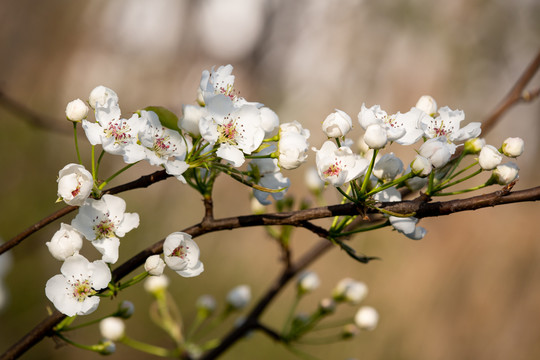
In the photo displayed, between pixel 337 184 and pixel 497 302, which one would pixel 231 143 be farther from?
pixel 497 302

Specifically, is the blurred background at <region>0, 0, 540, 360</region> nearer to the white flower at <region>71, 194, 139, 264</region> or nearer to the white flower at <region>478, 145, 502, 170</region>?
the white flower at <region>71, 194, 139, 264</region>

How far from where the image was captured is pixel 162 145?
71 cm

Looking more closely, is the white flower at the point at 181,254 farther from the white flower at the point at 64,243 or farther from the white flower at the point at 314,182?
the white flower at the point at 314,182

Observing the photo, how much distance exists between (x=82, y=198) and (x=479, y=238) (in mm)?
3812

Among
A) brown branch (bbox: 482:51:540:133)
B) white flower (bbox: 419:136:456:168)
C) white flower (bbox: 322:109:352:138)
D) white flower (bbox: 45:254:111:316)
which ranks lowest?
white flower (bbox: 45:254:111:316)

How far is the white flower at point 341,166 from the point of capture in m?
0.72

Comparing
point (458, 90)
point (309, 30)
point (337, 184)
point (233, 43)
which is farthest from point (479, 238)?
point (233, 43)

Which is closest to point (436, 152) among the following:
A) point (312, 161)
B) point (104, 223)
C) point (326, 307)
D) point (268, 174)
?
point (268, 174)

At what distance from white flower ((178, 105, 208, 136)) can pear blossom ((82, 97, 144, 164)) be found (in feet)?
0.22

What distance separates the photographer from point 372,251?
12.6 ft

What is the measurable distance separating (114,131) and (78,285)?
0.78 ft

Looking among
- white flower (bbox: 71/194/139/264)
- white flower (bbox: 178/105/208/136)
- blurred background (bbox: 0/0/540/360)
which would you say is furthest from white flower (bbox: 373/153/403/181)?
blurred background (bbox: 0/0/540/360)

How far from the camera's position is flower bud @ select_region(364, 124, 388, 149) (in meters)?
0.72

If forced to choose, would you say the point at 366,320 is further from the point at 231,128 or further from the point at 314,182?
the point at 231,128
